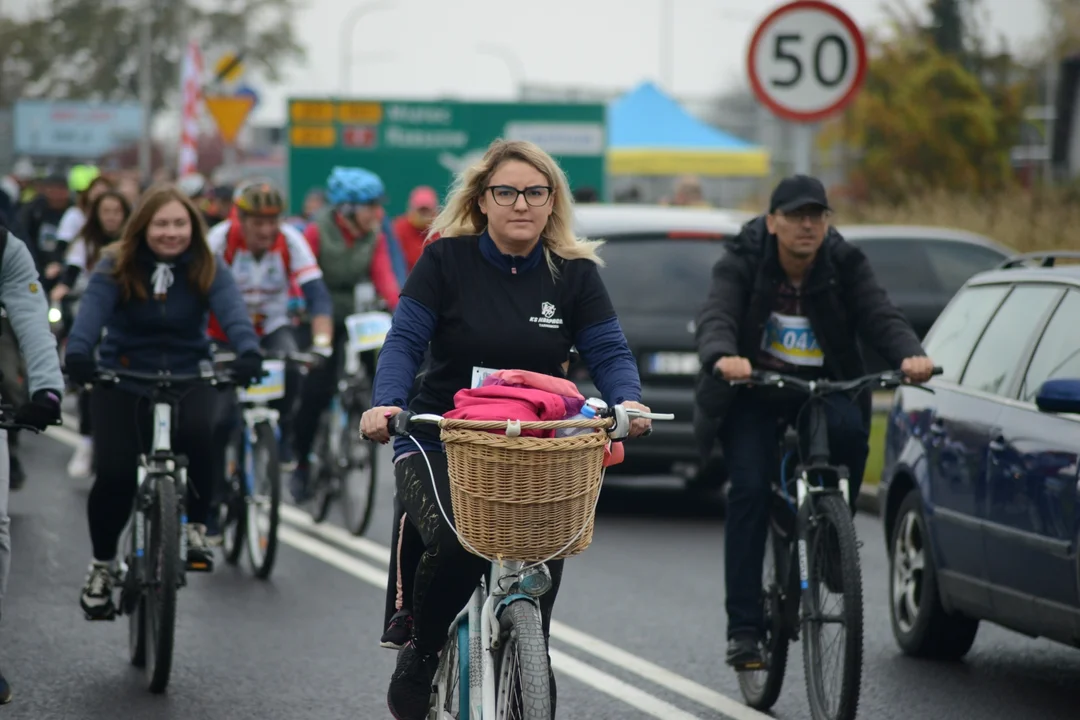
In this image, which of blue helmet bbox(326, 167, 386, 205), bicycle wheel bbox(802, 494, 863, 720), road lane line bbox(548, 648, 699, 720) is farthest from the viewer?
blue helmet bbox(326, 167, 386, 205)

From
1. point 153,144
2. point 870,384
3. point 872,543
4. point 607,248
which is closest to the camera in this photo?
point 870,384

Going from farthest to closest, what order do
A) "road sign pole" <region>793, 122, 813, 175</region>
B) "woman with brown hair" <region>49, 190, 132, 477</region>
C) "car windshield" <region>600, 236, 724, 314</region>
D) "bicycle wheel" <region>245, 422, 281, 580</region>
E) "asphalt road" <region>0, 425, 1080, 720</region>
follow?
"car windshield" <region>600, 236, 724, 314</region> → "woman with brown hair" <region>49, 190, 132, 477</region> → "road sign pole" <region>793, 122, 813, 175</region> → "bicycle wheel" <region>245, 422, 281, 580</region> → "asphalt road" <region>0, 425, 1080, 720</region>

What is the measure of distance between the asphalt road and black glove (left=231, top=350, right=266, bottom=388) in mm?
1166

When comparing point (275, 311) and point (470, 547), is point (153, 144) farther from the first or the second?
point (470, 547)

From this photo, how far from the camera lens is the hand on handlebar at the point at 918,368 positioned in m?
6.82

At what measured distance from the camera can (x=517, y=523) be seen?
15.7ft

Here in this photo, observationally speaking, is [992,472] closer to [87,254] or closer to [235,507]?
[235,507]

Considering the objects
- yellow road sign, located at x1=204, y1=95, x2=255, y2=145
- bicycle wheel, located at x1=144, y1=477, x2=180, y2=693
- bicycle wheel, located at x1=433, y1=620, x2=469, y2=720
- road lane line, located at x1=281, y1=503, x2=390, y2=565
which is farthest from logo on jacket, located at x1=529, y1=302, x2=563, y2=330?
yellow road sign, located at x1=204, y1=95, x2=255, y2=145

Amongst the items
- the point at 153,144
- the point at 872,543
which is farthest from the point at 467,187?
the point at 153,144

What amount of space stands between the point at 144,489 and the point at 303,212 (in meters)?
21.7

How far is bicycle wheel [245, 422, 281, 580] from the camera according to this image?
10180 mm

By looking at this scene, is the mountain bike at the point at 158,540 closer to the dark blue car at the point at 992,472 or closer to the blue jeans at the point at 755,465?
the blue jeans at the point at 755,465

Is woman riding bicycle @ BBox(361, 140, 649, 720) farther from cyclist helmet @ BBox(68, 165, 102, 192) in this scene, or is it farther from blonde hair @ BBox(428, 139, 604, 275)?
cyclist helmet @ BBox(68, 165, 102, 192)

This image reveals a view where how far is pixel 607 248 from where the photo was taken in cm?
1280
